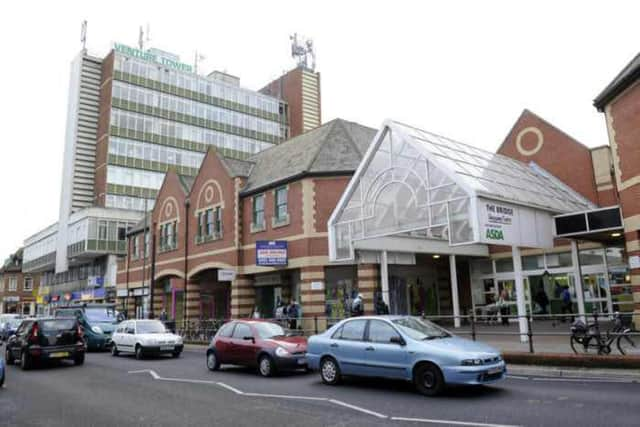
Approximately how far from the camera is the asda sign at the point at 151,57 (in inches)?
2238

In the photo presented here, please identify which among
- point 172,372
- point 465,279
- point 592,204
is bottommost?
point 172,372

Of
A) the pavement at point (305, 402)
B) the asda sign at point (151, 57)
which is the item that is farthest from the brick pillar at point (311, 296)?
the asda sign at point (151, 57)

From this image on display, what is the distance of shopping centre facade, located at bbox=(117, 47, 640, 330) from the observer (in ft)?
54.3

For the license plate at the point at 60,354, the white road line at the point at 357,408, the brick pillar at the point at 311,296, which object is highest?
the brick pillar at the point at 311,296

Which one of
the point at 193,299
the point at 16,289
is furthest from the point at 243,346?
the point at 16,289

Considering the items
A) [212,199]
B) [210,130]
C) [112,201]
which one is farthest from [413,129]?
[210,130]

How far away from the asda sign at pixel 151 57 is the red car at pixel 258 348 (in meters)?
49.8

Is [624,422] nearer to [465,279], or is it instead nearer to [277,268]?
[277,268]

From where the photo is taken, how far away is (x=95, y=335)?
22547mm

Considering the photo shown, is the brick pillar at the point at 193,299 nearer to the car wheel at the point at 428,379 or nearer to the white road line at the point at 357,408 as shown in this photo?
the white road line at the point at 357,408

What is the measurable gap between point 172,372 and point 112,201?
41.1m

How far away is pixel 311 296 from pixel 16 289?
7395cm

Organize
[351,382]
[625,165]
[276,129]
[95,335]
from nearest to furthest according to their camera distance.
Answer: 1. [351,382]
2. [625,165]
3. [95,335]
4. [276,129]

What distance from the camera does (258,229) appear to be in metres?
26.8
